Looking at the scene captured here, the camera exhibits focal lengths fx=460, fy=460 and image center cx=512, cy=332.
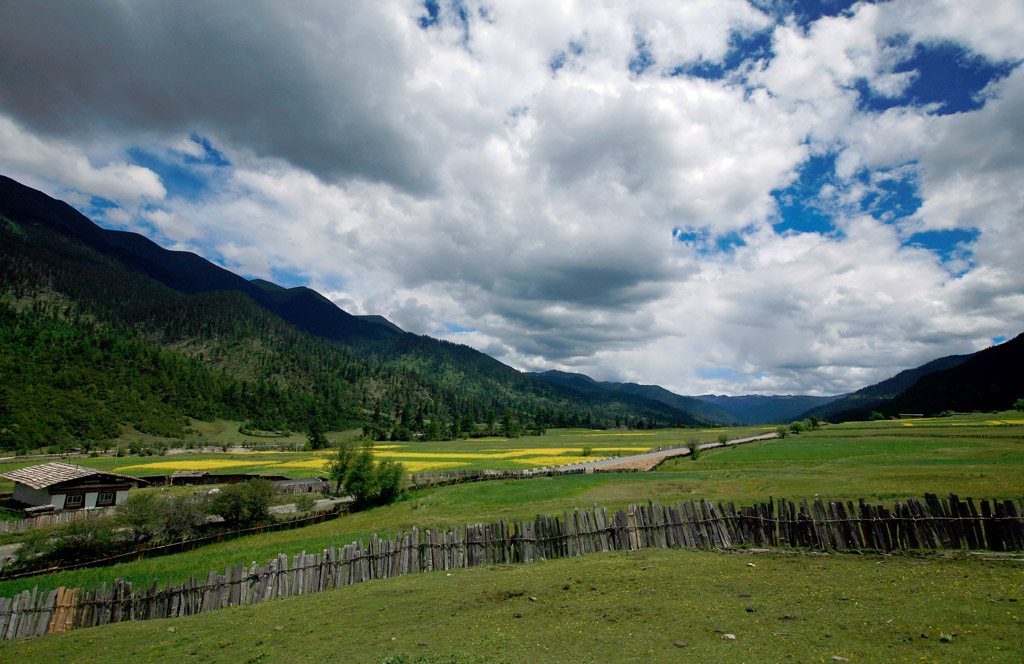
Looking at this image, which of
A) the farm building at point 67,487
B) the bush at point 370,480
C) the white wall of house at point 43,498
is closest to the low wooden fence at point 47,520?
the white wall of house at point 43,498

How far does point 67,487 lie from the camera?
1969 inches

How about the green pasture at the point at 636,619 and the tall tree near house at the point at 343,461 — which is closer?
the green pasture at the point at 636,619

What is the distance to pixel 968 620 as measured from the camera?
890 centimetres

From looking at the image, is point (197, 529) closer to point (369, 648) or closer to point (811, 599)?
point (369, 648)

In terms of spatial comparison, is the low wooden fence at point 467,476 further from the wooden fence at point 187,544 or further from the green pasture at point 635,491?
the wooden fence at point 187,544

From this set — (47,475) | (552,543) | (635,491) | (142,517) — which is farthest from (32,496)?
(635,491)

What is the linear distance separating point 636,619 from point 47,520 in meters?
58.7

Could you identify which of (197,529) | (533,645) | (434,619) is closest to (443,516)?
(197,529)

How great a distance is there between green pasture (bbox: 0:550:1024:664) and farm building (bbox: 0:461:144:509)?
47.4 m

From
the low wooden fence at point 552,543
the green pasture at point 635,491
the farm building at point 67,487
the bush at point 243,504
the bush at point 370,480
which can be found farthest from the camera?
the farm building at point 67,487

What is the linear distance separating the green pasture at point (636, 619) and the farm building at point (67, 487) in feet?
155

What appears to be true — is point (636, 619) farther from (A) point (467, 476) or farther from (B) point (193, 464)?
(B) point (193, 464)

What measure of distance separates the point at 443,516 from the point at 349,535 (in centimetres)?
745

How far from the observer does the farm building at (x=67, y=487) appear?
161 ft
